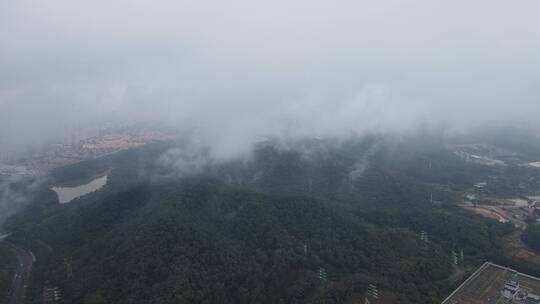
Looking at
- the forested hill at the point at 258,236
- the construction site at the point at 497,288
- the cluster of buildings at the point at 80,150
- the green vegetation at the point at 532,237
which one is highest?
the cluster of buildings at the point at 80,150

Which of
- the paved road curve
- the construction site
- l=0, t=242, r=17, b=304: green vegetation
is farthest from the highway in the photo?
the construction site

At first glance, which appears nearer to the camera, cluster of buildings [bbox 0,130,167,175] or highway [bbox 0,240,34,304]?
highway [bbox 0,240,34,304]

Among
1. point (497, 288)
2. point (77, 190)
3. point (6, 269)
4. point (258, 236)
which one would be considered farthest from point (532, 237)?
point (77, 190)

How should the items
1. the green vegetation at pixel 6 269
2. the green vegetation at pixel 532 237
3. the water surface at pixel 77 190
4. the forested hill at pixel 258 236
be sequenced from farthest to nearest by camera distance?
the water surface at pixel 77 190 → the green vegetation at pixel 532 237 → the green vegetation at pixel 6 269 → the forested hill at pixel 258 236

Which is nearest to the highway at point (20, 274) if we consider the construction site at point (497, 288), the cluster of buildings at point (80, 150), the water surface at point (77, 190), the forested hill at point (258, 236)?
A: the forested hill at point (258, 236)

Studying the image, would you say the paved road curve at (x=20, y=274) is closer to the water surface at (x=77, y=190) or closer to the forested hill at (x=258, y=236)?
the forested hill at (x=258, y=236)

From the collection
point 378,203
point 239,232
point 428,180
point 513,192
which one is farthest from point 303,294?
point 513,192

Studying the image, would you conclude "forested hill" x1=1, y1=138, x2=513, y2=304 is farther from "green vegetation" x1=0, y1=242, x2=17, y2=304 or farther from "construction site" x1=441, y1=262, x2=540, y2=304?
"green vegetation" x1=0, y1=242, x2=17, y2=304

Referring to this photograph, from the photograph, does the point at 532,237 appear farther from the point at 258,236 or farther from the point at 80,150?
the point at 80,150
